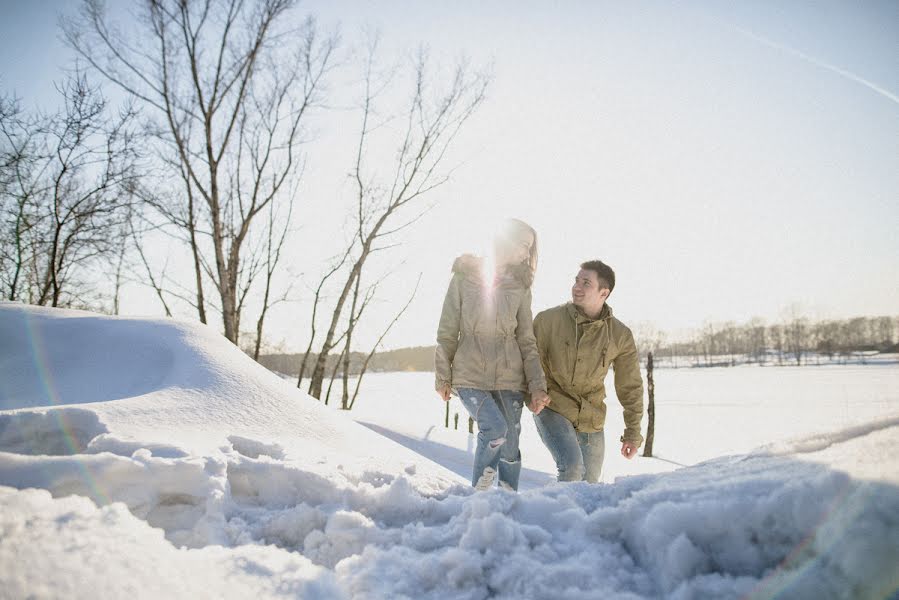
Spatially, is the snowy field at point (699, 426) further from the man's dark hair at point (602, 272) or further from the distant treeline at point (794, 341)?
the distant treeline at point (794, 341)

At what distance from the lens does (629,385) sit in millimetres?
3248

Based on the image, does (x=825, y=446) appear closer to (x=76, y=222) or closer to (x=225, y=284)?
(x=225, y=284)

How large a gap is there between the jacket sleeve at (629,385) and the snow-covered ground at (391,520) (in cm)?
176

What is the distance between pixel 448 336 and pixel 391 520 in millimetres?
1572

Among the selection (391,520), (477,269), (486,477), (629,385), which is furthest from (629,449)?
(391,520)

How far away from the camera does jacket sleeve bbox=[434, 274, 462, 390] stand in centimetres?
285

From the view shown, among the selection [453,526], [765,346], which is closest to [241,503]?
[453,526]

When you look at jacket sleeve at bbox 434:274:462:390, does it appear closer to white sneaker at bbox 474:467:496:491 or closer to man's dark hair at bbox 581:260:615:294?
white sneaker at bbox 474:467:496:491

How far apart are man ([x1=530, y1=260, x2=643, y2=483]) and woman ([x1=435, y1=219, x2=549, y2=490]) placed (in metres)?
0.28

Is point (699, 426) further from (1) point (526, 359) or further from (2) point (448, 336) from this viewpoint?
(2) point (448, 336)

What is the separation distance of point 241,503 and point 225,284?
9084 mm

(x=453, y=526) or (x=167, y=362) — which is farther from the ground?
(x=167, y=362)

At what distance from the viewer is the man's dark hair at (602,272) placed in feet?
10.2

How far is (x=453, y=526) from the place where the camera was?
4.15ft
